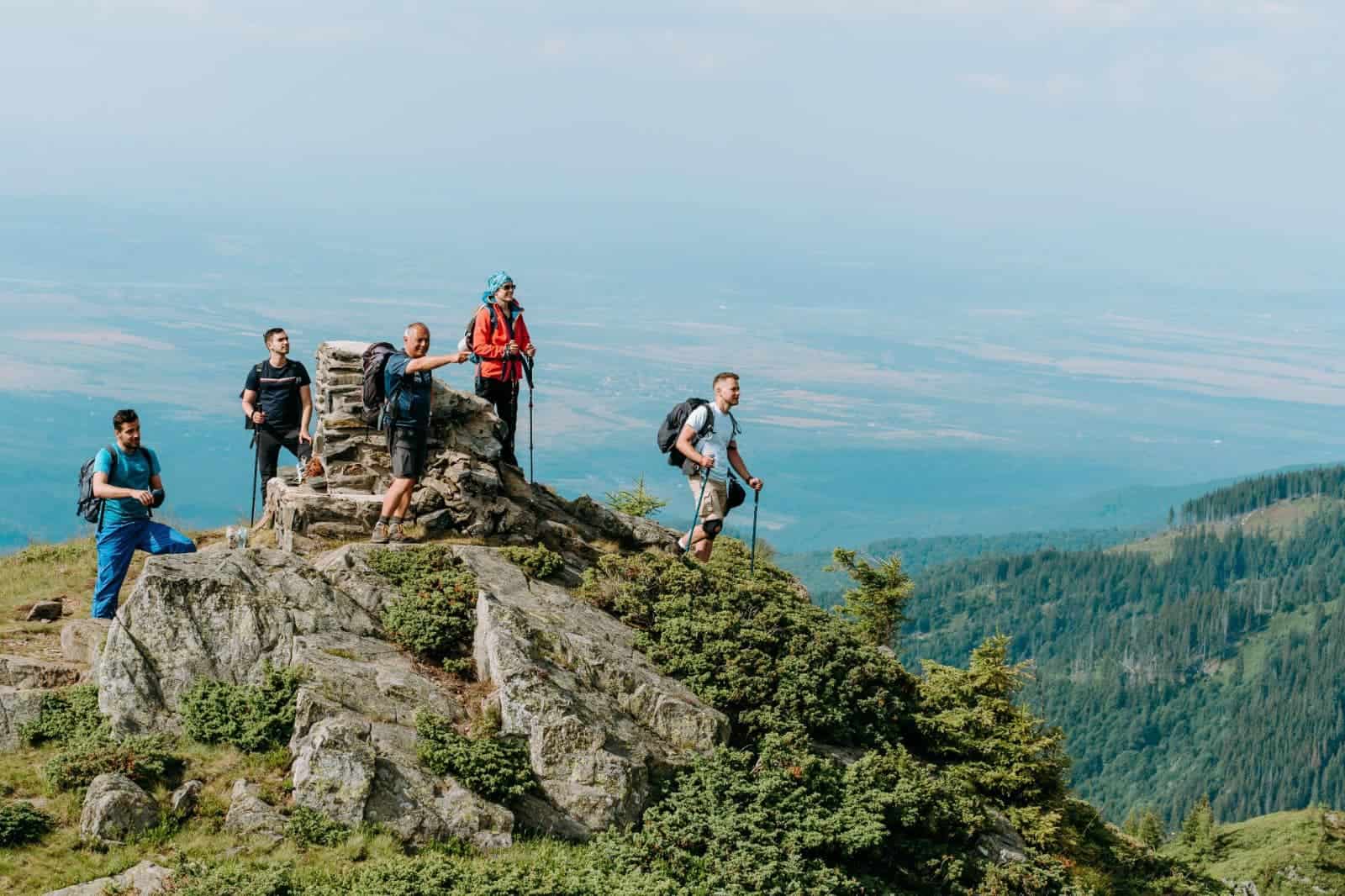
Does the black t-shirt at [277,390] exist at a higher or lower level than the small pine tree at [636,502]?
higher

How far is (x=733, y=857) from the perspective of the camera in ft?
46.2

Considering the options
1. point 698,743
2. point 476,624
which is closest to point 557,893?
point 698,743

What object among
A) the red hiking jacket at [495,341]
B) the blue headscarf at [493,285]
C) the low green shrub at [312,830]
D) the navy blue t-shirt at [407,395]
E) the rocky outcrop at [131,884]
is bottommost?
the rocky outcrop at [131,884]

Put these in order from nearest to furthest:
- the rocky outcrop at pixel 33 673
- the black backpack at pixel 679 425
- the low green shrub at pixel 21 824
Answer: the low green shrub at pixel 21 824, the rocky outcrop at pixel 33 673, the black backpack at pixel 679 425

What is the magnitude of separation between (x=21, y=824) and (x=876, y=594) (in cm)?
2308

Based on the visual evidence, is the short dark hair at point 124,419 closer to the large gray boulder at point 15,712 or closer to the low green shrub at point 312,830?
the large gray boulder at point 15,712

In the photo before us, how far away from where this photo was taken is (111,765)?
13602 mm

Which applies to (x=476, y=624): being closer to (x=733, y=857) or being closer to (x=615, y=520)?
(x=733, y=857)

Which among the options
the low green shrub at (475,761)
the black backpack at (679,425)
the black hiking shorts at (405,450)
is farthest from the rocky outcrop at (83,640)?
the black backpack at (679,425)

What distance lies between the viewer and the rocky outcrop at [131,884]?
11922mm

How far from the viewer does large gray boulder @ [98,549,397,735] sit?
47.8ft

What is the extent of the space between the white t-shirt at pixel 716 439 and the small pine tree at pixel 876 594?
41.9 ft

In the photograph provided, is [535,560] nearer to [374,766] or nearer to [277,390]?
[374,766]

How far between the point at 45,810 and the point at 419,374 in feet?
25.3
